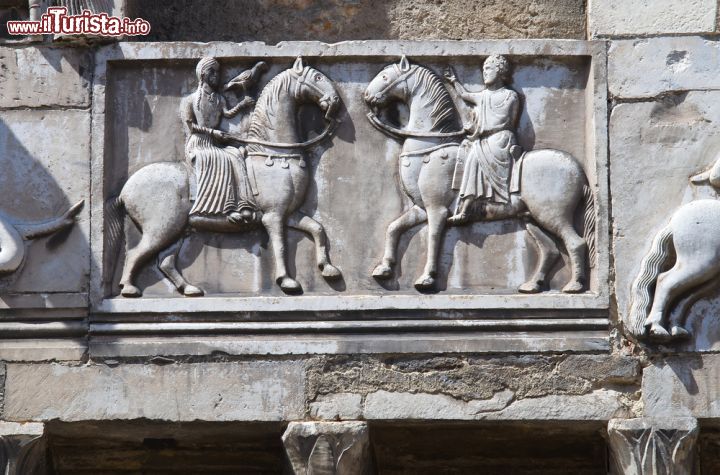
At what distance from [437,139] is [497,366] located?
1.14 metres

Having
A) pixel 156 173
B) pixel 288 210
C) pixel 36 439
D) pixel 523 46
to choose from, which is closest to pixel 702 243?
pixel 523 46

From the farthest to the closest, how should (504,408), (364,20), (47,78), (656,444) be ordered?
(364,20) < (47,78) < (504,408) < (656,444)

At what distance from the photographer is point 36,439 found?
8086 mm

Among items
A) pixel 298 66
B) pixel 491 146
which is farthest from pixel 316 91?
pixel 491 146

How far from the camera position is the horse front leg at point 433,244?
8.20 metres

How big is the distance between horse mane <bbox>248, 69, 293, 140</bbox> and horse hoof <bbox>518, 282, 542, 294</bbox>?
4.66 feet

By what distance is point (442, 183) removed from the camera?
8305 mm

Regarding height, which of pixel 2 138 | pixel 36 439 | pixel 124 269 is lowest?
pixel 36 439

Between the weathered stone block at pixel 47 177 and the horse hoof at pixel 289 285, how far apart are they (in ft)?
3.06

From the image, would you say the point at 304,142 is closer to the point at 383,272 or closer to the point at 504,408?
the point at 383,272

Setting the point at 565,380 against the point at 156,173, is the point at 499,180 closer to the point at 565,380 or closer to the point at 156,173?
the point at 565,380

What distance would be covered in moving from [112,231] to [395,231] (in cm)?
136

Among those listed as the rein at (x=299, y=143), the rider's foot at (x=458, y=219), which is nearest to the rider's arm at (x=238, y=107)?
the rein at (x=299, y=143)
